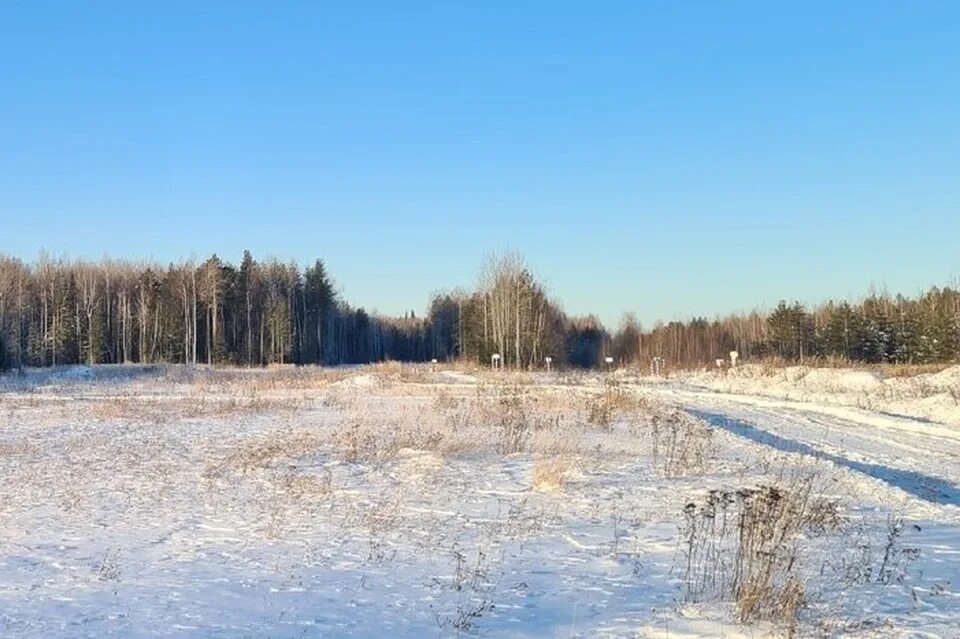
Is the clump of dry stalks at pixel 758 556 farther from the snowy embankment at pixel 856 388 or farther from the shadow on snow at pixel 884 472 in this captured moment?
the snowy embankment at pixel 856 388

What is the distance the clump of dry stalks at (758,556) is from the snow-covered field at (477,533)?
0.03 meters

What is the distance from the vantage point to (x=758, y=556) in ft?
21.6

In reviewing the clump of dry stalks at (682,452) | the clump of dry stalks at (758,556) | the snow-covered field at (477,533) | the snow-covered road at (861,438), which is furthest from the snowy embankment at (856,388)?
the clump of dry stalks at (758,556)

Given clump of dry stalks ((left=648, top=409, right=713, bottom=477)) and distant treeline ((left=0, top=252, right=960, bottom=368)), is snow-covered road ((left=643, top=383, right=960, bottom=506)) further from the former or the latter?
distant treeline ((left=0, top=252, right=960, bottom=368))

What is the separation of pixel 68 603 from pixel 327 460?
772 cm

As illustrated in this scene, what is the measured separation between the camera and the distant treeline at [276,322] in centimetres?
6888

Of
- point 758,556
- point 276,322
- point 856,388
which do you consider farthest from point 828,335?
point 758,556

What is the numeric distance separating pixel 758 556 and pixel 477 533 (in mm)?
3605

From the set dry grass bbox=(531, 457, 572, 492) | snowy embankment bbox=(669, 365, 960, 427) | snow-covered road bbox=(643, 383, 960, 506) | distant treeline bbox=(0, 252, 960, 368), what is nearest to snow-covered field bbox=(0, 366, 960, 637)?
dry grass bbox=(531, 457, 572, 492)

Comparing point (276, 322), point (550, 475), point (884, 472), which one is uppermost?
point (276, 322)

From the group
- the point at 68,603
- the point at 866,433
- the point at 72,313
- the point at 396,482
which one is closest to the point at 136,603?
the point at 68,603

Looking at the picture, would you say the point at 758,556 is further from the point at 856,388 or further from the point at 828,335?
the point at 828,335

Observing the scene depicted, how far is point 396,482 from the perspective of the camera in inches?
491

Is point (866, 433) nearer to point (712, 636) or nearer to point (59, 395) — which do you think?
point (712, 636)
